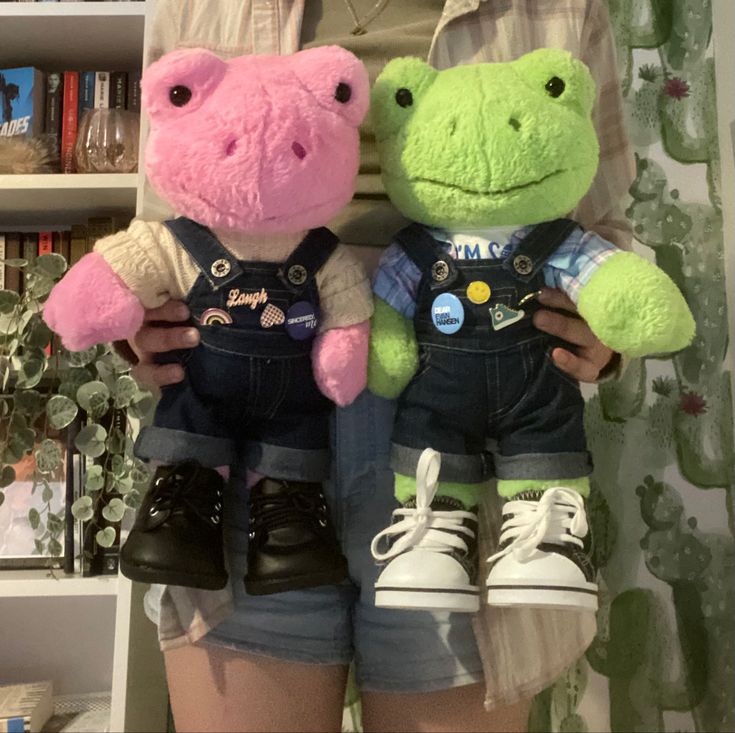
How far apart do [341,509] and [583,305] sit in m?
0.36

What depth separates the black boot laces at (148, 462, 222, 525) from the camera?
2.49 ft

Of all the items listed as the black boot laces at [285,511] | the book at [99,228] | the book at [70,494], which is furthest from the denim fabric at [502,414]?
the book at [99,228]

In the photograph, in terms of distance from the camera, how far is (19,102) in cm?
133

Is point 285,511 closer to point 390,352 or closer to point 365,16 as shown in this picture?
point 390,352

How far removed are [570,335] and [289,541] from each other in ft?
1.23

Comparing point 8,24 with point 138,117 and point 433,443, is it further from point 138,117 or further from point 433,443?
point 433,443

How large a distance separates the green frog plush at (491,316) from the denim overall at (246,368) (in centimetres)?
8

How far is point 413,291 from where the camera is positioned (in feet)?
2.61

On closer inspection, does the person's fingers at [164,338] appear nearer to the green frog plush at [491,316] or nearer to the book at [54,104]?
the green frog plush at [491,316]

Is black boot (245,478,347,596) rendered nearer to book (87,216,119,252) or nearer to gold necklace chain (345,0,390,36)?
gold necklace chain (345,0,390,36)

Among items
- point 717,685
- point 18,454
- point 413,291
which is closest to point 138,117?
point 18,454

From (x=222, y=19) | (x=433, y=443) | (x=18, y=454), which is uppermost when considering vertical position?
(x=222, y=19)

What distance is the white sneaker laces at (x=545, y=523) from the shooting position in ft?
2.37

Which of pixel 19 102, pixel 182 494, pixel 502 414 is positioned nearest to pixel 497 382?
pixel 502 414
